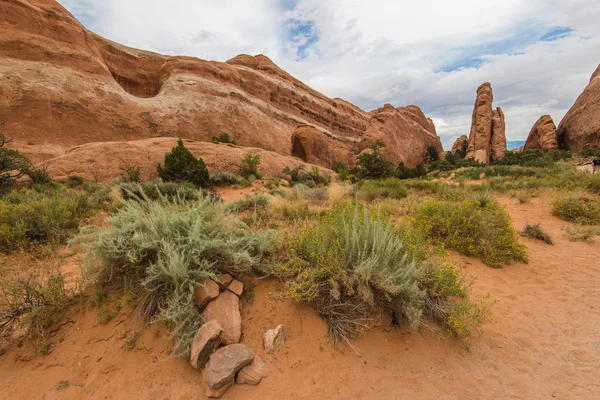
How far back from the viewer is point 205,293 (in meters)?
2.36

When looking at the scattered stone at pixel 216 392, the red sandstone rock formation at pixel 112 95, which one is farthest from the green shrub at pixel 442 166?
the scattered stone at pixel 216 392

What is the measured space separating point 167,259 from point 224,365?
119 centimetres

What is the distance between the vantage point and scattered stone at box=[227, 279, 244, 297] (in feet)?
8.39

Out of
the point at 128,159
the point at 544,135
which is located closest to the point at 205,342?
the point at 128,159

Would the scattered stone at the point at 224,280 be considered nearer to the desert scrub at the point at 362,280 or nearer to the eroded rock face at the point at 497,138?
the desert scrub at the point at 362,280

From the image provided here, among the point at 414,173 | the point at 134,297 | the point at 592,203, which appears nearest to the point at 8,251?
the point at 134,297

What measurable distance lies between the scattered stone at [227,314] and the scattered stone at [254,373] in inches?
9.7

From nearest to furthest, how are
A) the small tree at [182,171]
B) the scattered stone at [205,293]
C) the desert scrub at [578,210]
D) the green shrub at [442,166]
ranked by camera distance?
the scattered stone at [205,293], the desert scrub at [578,210], the small tree at [182,171], the green shrub at [442,166]

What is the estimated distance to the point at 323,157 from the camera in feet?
91.3

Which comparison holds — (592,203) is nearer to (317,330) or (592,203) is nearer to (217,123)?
(317,330)

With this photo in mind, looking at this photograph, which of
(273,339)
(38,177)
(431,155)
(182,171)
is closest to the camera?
(273,339)

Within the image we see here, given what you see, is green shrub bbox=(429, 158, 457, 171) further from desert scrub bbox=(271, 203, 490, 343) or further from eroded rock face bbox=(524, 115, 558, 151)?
desert scrub bbox=(271, 203, 490, 343)

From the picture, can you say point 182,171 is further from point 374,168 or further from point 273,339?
point 374,168

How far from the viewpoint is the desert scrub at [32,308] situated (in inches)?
85.8
